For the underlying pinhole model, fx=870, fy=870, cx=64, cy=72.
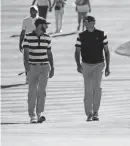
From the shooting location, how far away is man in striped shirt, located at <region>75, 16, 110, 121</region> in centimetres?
1236

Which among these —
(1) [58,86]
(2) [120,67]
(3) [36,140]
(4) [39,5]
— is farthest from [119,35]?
(3) [36,140]

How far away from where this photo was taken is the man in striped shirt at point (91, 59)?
1236 cm

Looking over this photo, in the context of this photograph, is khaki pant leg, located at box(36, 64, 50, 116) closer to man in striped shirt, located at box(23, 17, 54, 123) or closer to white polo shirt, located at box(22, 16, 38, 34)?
man in striped shirt, located at box(23, 17, 54, 123)

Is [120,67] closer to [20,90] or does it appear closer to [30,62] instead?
[20,90]

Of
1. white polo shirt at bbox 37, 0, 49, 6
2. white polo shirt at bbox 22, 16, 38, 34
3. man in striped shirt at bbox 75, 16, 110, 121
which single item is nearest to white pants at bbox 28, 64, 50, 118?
man in striped shirt at bbox 75, 16, 110, 121

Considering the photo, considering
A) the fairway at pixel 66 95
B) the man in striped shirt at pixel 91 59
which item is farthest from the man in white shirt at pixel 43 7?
the man in striped shirt at pixel 91 59

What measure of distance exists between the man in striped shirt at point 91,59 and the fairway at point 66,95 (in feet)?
1.07

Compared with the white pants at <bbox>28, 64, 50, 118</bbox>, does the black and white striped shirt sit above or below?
above

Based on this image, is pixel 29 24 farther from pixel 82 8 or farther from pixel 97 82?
pixel 82 8

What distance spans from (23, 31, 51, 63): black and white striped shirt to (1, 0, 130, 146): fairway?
0.96m

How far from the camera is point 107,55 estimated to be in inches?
493

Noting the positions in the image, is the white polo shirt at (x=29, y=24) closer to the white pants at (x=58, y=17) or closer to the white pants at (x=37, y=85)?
the white pants at (x=37, y=85)

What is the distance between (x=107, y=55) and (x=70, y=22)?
714 inches

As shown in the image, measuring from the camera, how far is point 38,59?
1250 centimetres
